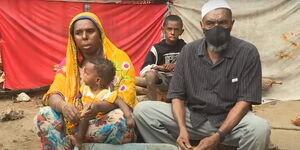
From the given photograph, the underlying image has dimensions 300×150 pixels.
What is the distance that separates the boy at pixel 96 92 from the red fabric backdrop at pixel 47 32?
4186 millimetres

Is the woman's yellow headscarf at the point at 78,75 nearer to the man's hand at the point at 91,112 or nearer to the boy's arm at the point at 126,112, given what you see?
the boy's arm at the point at 126,112

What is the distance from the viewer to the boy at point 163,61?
15.1ft

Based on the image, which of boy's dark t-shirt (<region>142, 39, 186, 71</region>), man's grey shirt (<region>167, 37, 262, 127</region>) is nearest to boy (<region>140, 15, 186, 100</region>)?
boy's dark t-shirt (<region>142, 39, 186, 71</region>)

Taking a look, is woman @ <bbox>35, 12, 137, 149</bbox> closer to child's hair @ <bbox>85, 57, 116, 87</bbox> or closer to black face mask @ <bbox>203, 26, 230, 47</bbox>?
child's hair @ <bbox>85, 57, 116, 87</bbox>

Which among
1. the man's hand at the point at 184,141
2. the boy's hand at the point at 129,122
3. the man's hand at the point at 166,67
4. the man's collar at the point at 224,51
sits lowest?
the man's hand at the point at 184,141

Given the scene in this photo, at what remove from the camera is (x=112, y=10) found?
7473 millimetres

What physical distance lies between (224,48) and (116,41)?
451cm

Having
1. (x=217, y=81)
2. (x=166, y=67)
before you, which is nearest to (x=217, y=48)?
(x=217, y=81)

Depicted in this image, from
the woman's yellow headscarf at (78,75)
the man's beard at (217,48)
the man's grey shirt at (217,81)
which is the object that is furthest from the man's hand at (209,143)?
the woman's yellow headscarf at (78,75)

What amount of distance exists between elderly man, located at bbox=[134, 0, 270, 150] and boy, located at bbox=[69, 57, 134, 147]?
20 centimetres

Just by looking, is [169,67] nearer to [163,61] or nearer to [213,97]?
[163,61]

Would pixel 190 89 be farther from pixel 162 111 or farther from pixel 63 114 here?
pixel 63 114

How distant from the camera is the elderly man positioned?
3010mm

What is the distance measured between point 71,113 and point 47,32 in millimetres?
4442
